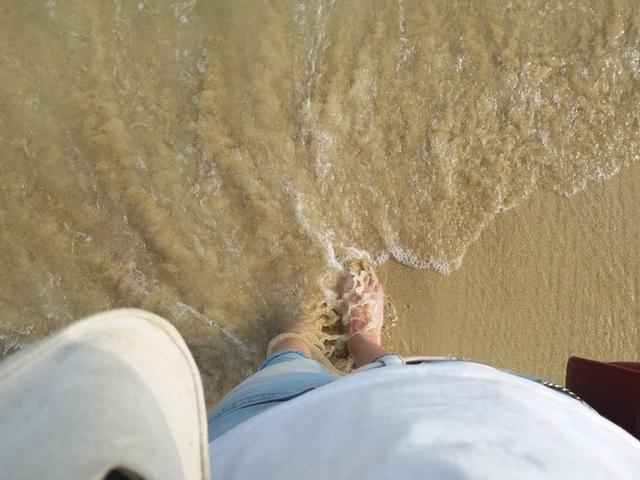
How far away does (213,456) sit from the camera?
1154mm

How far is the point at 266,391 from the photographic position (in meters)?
1.50

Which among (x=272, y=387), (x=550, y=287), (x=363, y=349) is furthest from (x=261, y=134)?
(x=550, y=287)

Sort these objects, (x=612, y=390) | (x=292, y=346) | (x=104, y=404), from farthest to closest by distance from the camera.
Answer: (x=292, y=346)
(x=612, y=390)
(x=104, y=404)

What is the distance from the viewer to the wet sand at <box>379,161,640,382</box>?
6.66ft

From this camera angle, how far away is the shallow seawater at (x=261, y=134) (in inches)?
80.8

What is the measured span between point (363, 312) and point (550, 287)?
679 millimetres

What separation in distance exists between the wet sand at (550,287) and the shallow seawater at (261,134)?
0.08 m

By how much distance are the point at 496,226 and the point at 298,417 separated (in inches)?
49.2

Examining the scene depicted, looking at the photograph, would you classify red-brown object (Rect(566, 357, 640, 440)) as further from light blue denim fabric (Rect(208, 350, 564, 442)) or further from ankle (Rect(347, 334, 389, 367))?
ankle (Rect(347, 334, 389, 367))

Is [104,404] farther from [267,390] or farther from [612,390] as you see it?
[612,390]

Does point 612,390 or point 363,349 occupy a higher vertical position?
point 612,390

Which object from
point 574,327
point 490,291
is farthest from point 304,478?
point 574,327

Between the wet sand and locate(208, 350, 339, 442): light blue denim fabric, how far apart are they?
0.64 m

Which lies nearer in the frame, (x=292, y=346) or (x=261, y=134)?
(x=292, y=346)
